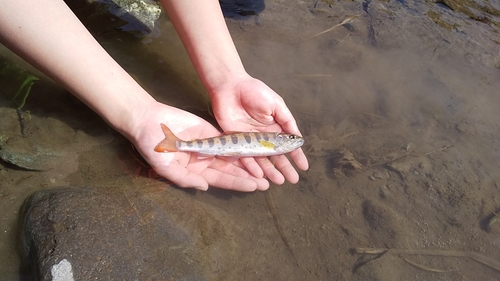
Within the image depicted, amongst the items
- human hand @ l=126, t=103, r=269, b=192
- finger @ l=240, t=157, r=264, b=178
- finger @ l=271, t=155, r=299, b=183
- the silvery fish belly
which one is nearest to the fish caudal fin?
human hand @ l=126, t=103, r=269, b=192

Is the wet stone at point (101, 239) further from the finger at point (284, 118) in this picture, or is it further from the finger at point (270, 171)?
the finger at point (284, 118)

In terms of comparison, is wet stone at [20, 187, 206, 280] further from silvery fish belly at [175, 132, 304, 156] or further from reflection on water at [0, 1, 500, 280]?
silvery fish belly at [175, 132, 304, 156]

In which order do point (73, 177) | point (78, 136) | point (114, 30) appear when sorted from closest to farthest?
point (73, 177) → point (78, 136) → point (114, 30)

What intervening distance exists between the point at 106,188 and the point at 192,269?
1.13 m

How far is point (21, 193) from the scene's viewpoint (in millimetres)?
3562

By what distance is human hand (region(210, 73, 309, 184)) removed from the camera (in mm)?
4020

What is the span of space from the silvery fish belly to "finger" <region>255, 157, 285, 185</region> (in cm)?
12

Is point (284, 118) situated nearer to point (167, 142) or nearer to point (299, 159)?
point (299, 159)

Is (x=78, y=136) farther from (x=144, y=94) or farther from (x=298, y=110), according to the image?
(x=298, y=110)

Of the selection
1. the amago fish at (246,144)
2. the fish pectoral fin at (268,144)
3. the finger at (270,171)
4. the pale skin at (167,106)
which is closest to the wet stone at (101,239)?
the pale skin at (167,106)

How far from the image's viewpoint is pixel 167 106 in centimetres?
393

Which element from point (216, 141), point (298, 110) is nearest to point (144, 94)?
point (216, 141)

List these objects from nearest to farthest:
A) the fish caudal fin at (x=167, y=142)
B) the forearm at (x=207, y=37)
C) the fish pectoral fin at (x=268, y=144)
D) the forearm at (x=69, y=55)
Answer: the forearm at (x=69, y=55) < the fish caudal fin at (x=167, y=142) < the fish pectoral fin at (x=268, y=144) < the forearm at (x=207, y=37)

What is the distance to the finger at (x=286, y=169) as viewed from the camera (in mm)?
4039
